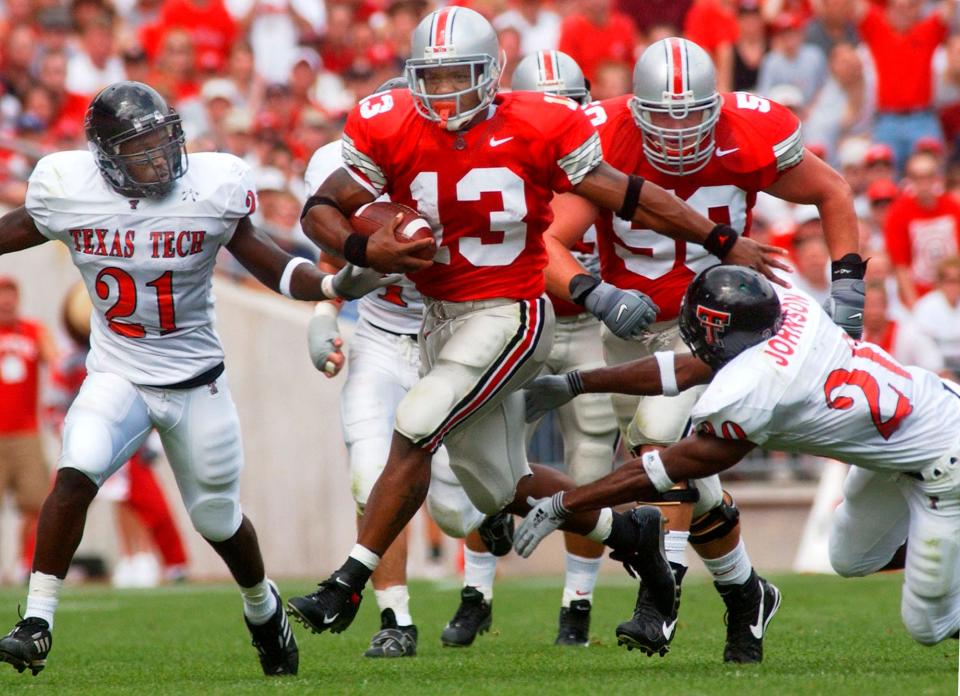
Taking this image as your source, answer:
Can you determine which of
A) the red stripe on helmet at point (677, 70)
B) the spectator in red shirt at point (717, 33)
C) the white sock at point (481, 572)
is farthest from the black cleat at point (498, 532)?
the spectator in red shirt at point (717, 33)

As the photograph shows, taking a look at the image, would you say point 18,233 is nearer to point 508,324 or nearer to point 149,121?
point 149,121

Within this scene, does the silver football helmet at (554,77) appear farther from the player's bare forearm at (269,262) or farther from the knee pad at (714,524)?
the knee pad at (714,524)

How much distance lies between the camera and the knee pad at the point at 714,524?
19.0 feet

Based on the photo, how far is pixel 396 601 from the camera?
6414 mm

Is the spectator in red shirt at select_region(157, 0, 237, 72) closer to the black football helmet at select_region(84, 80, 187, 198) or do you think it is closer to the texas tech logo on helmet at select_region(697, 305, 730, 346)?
the black football helmet at select_region(84, 80, 187, 198)

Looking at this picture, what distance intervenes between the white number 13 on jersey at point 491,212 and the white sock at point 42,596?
62.8 inches

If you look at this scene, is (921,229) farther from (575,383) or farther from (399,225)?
(399,225)

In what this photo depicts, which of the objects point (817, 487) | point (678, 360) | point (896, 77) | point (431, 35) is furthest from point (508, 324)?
point (896, 77)

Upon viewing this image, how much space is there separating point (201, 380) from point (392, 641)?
136cm

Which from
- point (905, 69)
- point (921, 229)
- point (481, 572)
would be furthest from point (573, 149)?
point (905, 69)

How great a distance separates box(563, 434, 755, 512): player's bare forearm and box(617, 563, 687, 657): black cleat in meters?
0.43

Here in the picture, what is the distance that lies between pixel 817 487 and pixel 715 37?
144 inches

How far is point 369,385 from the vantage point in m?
6.55

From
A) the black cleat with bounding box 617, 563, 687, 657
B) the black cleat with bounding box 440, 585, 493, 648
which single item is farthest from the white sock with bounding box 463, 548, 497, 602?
the black cleat with bounding box 617, 563, 687, 657
